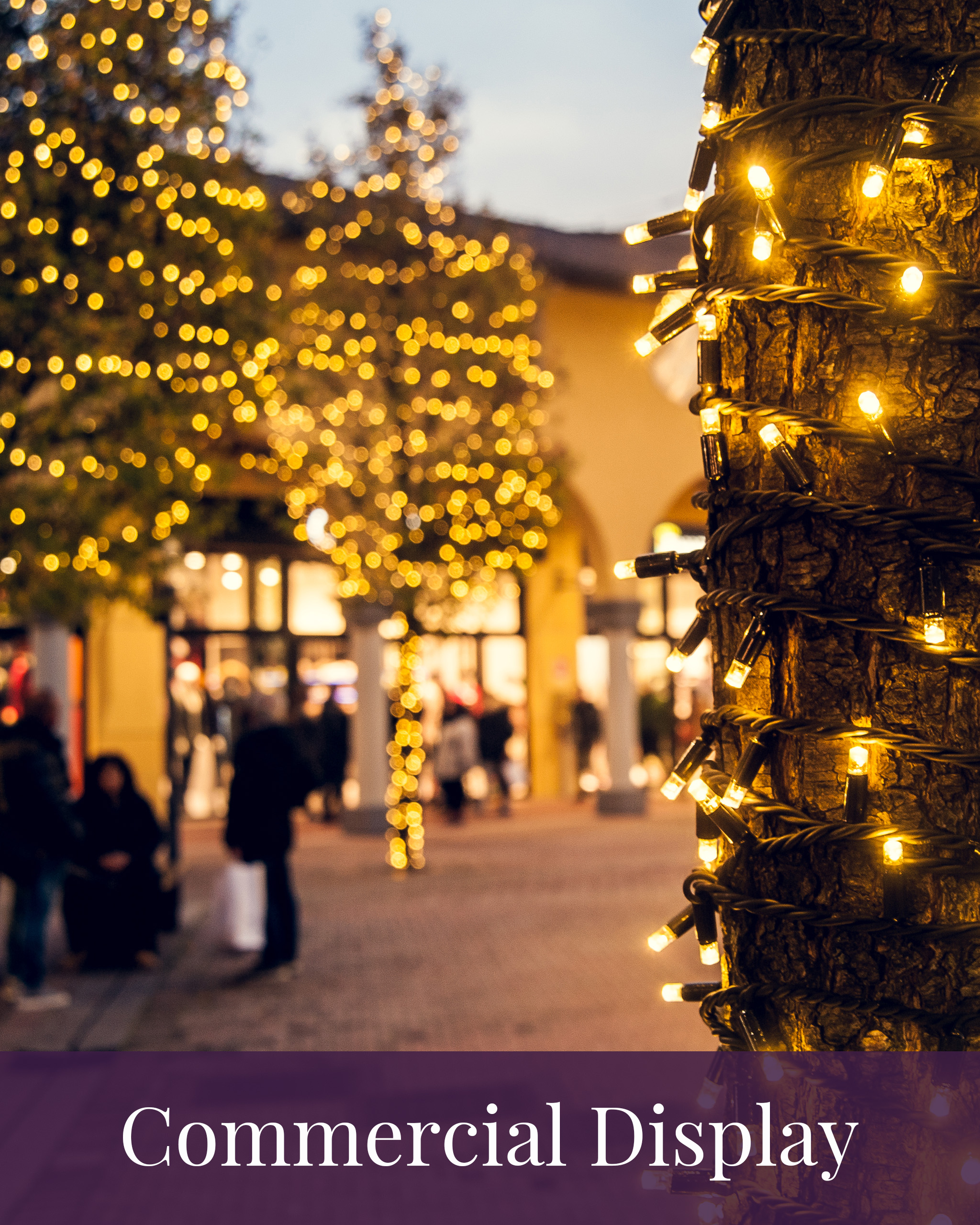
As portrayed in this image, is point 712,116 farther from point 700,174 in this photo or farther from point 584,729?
point 584,729

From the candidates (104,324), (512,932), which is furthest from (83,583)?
(512,932)

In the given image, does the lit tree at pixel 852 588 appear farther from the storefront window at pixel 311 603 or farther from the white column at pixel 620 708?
the storefront window at pixel 311 603

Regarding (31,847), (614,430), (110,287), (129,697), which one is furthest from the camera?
(614,430)

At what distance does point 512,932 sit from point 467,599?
5.04 metres

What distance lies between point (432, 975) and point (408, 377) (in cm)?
696

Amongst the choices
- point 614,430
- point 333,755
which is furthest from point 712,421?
point 614,430

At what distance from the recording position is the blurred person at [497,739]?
2052 cm

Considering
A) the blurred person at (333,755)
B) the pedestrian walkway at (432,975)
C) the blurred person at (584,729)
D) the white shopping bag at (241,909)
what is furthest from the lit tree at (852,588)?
the blurred person at (584,729)

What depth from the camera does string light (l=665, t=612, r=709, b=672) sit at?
1.33m

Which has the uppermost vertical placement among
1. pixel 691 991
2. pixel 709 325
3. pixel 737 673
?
pixel 709 325

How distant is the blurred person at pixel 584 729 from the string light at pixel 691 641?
67.8 ft

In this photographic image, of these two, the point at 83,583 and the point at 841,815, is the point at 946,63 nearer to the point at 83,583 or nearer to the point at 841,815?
the point at 841,815

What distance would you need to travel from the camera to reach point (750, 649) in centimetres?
119

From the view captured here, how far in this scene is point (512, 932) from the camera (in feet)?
34.5
